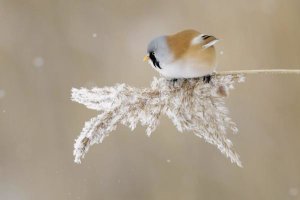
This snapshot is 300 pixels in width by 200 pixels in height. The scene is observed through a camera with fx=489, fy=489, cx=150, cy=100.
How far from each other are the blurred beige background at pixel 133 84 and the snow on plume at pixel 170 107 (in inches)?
81.1

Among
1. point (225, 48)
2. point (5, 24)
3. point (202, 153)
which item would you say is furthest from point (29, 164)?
point (225, 48)

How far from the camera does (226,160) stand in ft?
11.2

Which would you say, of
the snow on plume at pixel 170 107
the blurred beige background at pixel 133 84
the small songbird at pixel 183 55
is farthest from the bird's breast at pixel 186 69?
the blurred beige background at pixel 133 84

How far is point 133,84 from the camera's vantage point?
335 cm

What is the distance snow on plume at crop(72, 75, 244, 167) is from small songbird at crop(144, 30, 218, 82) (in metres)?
0.11

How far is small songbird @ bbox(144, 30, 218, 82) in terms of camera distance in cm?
137

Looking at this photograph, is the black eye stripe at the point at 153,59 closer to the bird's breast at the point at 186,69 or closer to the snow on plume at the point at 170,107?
the bird's breast at the point at 186,69

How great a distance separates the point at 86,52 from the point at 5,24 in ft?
2.14

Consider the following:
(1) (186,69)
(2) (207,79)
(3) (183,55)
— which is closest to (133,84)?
(3) (183,55)

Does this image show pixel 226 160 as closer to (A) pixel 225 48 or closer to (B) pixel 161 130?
(B) pixel 161 130

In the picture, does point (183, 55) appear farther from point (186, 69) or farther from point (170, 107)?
point (170, 107)

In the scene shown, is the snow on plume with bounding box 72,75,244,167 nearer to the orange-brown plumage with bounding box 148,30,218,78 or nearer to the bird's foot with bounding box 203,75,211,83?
the bird's foot with bounding box 203,75,211,83

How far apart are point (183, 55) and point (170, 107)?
346 mm

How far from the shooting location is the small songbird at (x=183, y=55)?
1.37 metres
